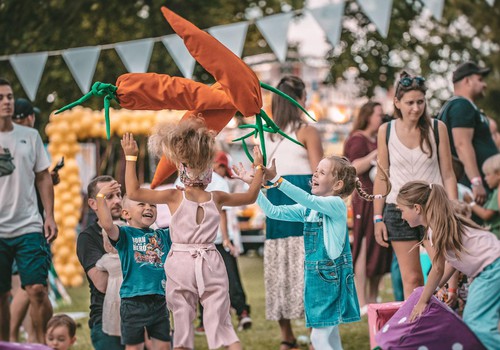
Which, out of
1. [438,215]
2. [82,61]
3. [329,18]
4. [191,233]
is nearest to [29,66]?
[82,61]

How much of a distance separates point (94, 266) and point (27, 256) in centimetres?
100

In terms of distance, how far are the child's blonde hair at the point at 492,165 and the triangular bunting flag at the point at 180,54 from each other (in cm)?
495

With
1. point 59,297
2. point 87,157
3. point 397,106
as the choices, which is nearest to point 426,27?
point 87,157

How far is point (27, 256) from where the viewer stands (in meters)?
6.16

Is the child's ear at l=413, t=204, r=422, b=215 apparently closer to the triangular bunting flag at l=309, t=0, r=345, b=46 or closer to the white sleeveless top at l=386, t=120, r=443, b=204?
the white sleeveless top at l=386, t=120, r=443, b=204

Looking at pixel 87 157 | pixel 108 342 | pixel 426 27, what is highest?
pixel 426 27

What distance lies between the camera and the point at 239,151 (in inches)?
895

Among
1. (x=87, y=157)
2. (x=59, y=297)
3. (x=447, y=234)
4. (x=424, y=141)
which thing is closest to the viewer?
(x=447, y=234)

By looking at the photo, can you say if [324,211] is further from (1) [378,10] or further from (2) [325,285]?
(1) [378,10]

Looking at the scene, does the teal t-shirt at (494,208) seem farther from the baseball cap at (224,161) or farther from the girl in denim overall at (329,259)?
the girl in denim overall at (329,259)

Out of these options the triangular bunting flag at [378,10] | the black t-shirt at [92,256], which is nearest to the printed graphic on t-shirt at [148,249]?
the black t-shirt at [92,256]

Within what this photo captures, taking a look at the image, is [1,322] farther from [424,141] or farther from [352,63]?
[352,63]

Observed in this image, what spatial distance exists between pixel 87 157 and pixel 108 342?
1059cm

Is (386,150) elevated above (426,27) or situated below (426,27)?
below
